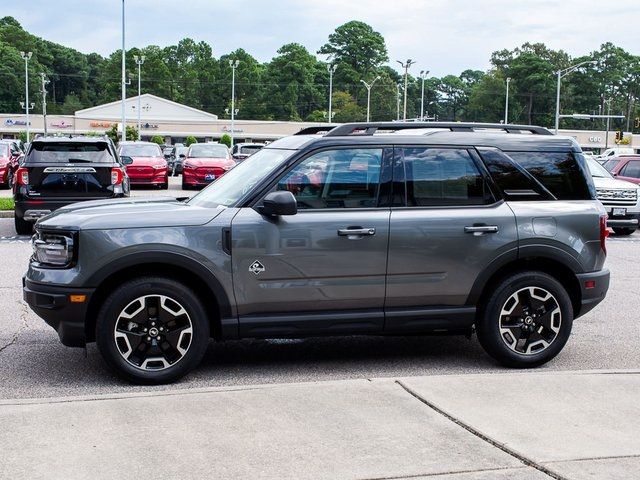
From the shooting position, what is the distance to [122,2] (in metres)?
51.2

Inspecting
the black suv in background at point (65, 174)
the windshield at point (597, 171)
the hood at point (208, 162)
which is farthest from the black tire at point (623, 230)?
the hood at point (208, 162)

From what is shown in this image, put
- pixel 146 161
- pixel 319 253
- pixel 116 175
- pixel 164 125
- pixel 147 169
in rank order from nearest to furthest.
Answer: pixel 319 253
pixel 116 175
pixel 147 169
pixel 146 161
pixel 164 125

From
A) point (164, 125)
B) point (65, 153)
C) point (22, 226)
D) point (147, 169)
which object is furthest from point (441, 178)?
point (164, 125)

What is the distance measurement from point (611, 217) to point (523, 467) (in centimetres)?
1528

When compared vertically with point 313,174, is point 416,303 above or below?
below

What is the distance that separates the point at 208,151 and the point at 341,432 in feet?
87.6

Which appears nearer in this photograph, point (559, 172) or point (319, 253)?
point (319, 253)

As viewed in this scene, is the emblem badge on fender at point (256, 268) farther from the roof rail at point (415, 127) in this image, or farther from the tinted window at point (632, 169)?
the tinted window at point (632, 169)

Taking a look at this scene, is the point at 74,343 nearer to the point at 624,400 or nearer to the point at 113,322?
the point at 113,322

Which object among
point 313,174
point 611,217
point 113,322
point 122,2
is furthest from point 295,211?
point 122,2

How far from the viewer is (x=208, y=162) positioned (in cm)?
2944

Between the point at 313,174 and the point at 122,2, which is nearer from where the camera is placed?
the point at 313,174

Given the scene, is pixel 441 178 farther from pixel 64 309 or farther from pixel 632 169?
pixel 632 169

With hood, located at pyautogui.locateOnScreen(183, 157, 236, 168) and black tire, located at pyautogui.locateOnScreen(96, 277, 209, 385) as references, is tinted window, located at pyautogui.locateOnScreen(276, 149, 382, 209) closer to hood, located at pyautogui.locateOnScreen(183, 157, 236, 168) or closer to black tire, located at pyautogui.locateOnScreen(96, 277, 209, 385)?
black tire, located at pyautogui.locateOnScreen(96, 277, 209, 385)
